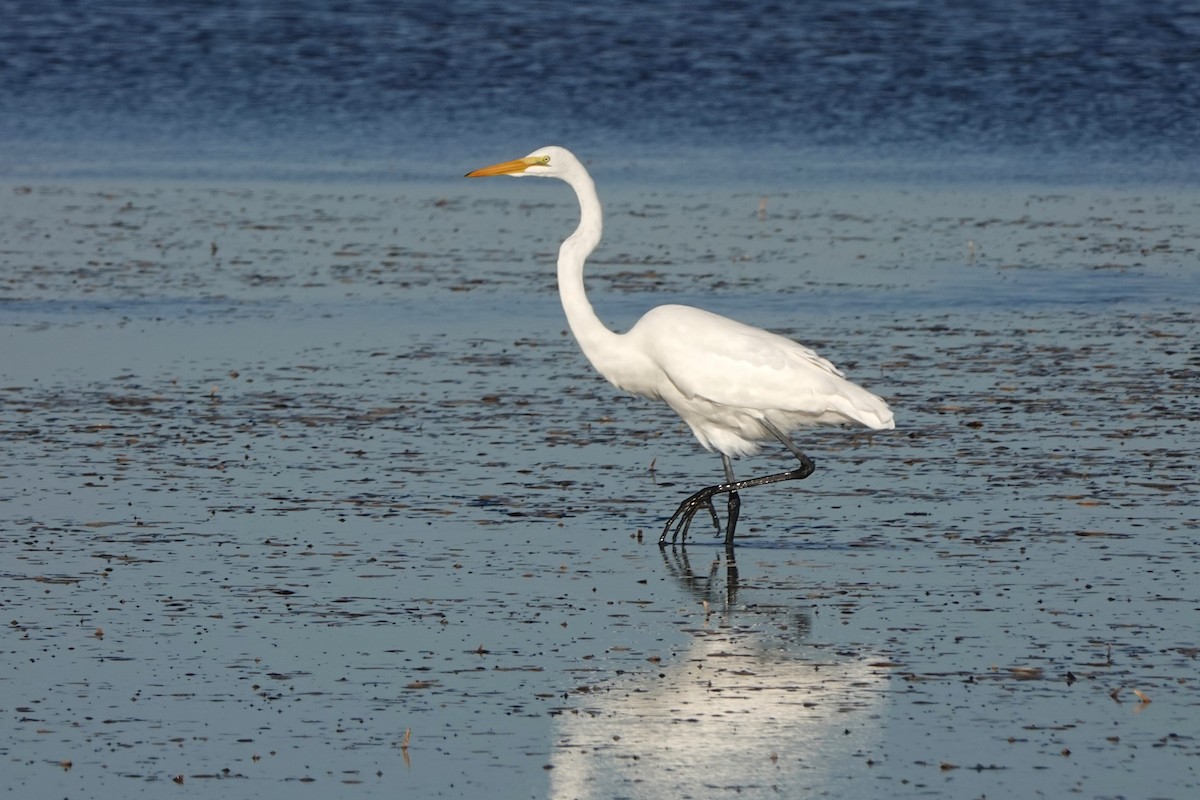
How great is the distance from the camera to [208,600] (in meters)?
9.34

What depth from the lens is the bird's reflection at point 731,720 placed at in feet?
23.6

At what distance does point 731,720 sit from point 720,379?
339 cm

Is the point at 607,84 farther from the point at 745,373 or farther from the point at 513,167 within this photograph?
the point at 745,373

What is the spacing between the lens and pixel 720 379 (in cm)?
1094

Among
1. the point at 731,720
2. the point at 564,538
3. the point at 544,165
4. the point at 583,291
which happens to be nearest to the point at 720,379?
the point at 583,291

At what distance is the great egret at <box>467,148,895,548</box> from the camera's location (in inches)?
431

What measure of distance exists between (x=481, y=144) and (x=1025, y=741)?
73.0 feet

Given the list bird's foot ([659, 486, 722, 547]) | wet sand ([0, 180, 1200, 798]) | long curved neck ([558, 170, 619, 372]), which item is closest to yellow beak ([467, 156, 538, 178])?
long curved neck ([558, 170, 619, 372])

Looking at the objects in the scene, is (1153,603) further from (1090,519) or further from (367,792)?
(367,792)

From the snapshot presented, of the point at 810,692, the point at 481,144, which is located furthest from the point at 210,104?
the point at 810,692

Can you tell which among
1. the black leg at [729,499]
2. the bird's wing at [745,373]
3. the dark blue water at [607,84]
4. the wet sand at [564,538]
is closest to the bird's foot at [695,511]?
the black leg at [729,499]

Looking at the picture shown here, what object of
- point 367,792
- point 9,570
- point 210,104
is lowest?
point 210,104

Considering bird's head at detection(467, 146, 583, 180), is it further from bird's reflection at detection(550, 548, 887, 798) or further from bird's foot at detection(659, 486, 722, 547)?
bird's reflection at detection(550, 548, 887, 798)

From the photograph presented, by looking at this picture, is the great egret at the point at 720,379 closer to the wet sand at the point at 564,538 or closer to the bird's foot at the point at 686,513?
the bird's foot at the point at 686,513
